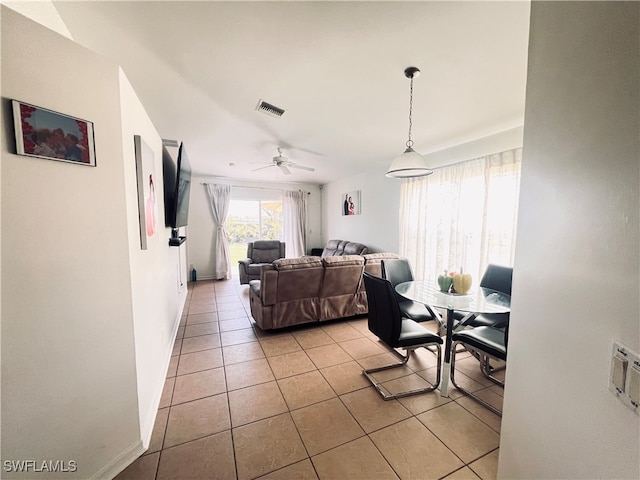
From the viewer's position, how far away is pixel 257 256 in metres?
5.61

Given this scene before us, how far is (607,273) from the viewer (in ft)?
2.20

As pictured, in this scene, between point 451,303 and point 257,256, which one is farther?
point 257,256

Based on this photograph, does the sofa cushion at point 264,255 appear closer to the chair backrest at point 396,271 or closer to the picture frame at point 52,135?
the chair backrest at point 396,271

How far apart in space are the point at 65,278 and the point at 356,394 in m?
2.05

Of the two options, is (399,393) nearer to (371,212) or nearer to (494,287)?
(494,287)

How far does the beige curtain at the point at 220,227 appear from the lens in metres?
5.89

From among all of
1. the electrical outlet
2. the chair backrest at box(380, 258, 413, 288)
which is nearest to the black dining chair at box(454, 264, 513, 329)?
the chair backrest at box(380, 258, 413, 288)

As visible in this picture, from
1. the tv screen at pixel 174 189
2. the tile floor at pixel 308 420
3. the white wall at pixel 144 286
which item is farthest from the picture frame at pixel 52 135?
the tile floor at pixel 308 420

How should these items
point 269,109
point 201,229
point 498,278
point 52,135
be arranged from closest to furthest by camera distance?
point 52,135, point 269,109, point 498,278, point 201,229

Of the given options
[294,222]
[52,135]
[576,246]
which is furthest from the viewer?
[294,222]

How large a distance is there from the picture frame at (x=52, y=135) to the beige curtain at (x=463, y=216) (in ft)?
11.5

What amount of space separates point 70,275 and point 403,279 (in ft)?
9.67

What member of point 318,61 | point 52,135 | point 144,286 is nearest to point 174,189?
point 144,286

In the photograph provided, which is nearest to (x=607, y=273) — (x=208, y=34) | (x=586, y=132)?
(x=586, y=132)
